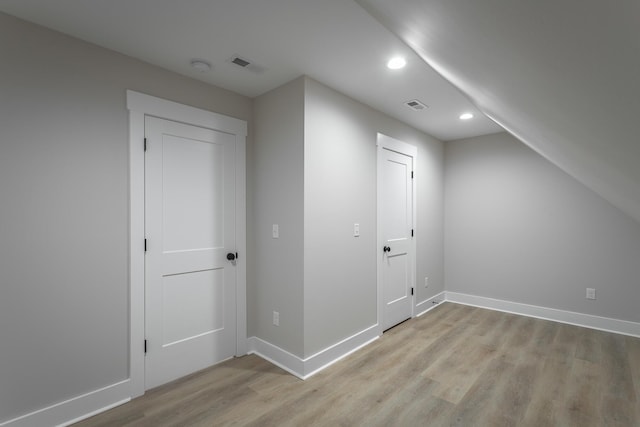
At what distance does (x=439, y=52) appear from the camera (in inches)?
45.6

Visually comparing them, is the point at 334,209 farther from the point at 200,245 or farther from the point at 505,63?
the point at 505,63

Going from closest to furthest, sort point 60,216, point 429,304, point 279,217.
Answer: point 60,216
point 279,217
point 429,304

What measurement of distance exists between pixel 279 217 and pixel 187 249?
0.82 m

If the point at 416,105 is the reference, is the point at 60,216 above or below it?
below

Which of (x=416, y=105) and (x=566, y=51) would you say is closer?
(x=566, y=51)

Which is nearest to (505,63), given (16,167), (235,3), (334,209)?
(235,3)

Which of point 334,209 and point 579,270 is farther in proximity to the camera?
point 579,270

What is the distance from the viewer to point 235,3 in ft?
5.40

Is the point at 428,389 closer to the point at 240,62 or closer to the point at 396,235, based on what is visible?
the point at 396,235

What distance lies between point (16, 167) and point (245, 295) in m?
1.89

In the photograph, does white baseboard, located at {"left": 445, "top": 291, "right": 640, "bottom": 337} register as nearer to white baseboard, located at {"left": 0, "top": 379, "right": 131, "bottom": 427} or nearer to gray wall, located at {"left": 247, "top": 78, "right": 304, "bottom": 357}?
gray wall, located at {"left": 247, "top": 78, "right": 304, "bottom": 357}

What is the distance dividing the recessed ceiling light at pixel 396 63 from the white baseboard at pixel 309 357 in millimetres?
2437

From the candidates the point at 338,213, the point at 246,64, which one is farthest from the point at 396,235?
the point at 246,64

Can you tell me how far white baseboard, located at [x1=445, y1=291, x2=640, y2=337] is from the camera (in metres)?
3.32
